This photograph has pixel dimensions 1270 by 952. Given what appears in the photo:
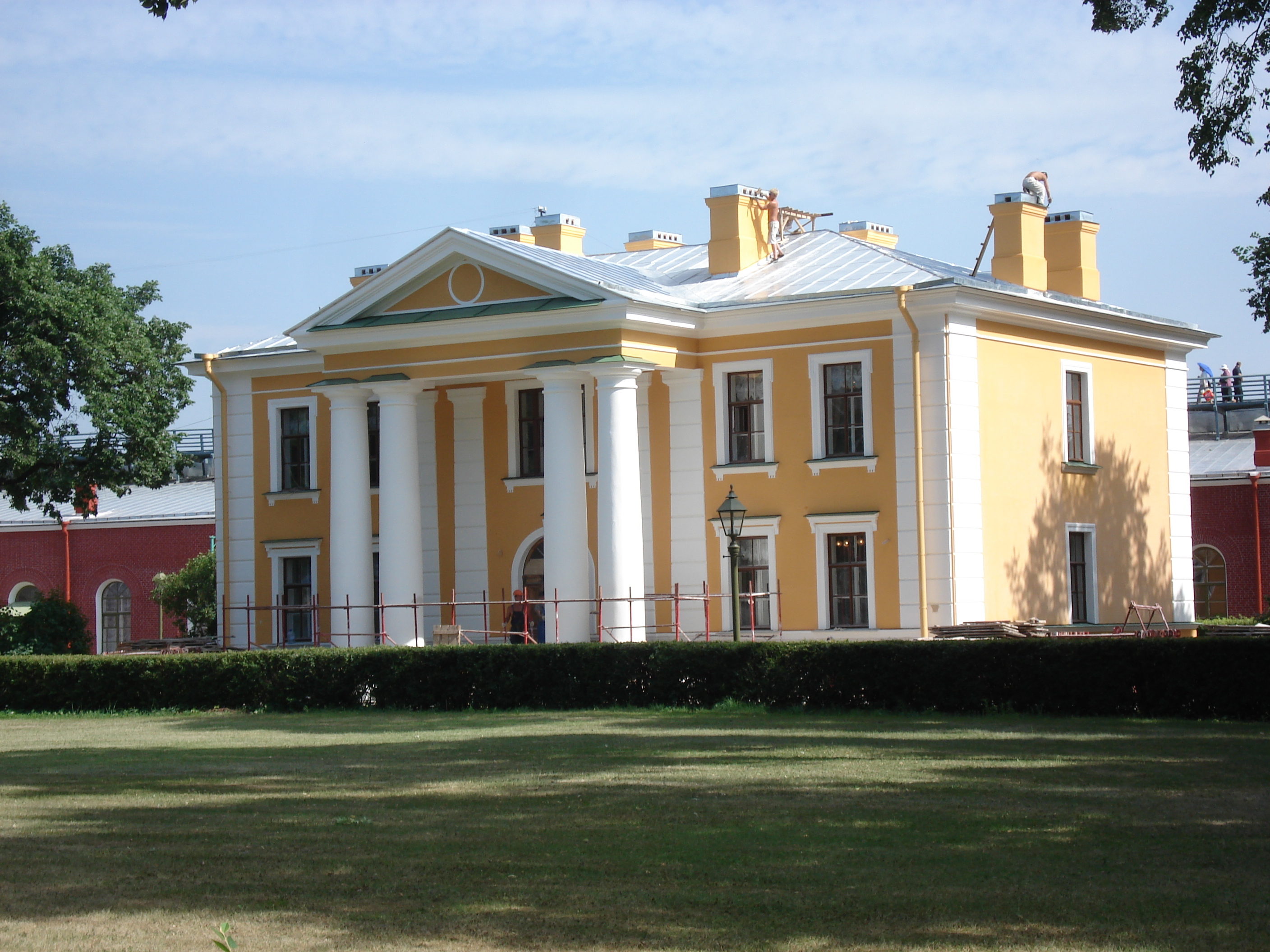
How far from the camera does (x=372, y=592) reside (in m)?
33.1

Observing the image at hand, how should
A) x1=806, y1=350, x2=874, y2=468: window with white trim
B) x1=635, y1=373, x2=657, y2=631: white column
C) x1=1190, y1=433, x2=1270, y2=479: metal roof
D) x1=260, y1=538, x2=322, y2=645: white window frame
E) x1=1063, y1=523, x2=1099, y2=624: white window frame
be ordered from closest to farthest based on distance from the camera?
1. x1=806, y1=350, x2=874, y2=468: window with white trim
2. x1=635, y1=373, x2=657, y2=631: white column
3. x1=1063, y1=523, x2=1099, y2=624: white window frame
4. x1=260, y1=538, x2=322, y2=645: white window frame
5. x1=1190, y1=433, x2=1270, y2=479: metal roof

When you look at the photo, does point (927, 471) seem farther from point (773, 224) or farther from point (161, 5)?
point (161, 5)

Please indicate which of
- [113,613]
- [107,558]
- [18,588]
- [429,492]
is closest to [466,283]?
[429,492]

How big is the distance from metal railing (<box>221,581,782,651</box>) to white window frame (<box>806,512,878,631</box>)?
81 centimetres

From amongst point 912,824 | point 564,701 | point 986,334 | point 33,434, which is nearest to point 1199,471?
point 986,334

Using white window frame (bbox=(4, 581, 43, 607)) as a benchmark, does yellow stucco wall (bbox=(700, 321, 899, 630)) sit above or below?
above

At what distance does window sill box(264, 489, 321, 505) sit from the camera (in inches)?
1425

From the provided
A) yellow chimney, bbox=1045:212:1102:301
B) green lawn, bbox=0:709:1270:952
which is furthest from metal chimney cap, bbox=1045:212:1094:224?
green lawn, bbox=0:709:1270:952

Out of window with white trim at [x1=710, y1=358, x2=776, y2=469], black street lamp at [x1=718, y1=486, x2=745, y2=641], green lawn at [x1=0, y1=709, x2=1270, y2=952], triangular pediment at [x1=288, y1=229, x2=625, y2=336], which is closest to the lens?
green lawn at [x1=0, y1=709, x2=1270, y2=952]

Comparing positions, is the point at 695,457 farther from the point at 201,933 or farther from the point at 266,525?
the point at 201,933

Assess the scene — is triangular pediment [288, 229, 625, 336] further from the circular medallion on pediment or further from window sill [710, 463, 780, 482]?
window sill [710, 463, 780, 482]

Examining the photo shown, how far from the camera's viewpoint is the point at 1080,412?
108ft

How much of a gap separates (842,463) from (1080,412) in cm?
558

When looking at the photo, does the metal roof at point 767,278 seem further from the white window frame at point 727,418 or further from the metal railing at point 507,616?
the metal railing at point 507,616
